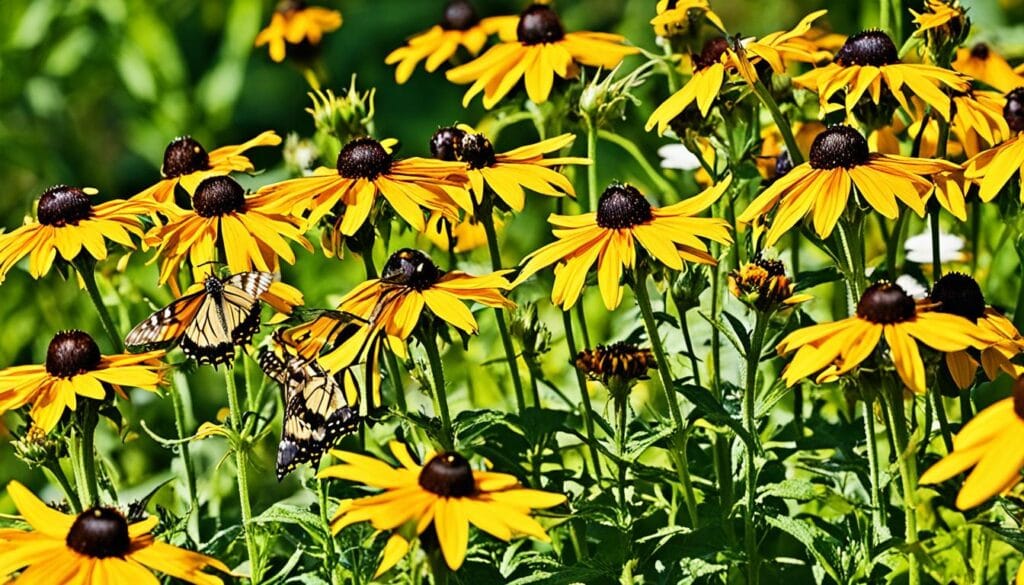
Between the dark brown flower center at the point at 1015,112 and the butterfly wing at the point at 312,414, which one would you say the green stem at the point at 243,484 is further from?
the dark brown flower center at the point at 1015,112

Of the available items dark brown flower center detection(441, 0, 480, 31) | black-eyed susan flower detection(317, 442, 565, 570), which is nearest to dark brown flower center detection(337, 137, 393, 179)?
black-eyed susan flower detection(317, 442, 565, 570)

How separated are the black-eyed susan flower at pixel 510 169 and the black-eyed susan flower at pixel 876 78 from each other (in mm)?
229

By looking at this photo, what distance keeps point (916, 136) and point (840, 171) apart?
15.1 inches

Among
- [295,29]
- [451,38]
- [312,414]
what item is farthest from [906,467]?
[295,29]

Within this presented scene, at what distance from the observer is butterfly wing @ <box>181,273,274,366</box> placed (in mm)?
1215

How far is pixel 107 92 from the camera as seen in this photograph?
129 inches

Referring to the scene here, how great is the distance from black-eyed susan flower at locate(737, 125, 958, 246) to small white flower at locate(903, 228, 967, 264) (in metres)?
0.50

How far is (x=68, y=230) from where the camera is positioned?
4.33 feet

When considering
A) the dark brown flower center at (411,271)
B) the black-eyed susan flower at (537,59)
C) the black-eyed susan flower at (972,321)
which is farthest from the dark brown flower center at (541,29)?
the black-eyed susan flower at (972,321)

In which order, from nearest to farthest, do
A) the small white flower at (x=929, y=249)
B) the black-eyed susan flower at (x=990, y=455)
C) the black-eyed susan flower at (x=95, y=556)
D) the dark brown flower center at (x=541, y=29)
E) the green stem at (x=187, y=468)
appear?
the black-eyed susan flower at (x=990, y=455), the black-eyed susan flower at (x=95, y=556), the green stem at (x=187, y=468), the dark brown flower center at (x=541, y=29), the small white flower at (x=929, y=249)

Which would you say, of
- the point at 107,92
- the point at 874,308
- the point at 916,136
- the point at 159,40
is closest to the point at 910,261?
the point at 916,136

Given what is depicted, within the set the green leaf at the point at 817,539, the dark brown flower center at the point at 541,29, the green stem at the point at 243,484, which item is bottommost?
the green leaf at the point at 817,539

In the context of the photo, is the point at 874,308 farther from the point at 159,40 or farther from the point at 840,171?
the point at 159,40

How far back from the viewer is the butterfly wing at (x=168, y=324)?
123 cm
